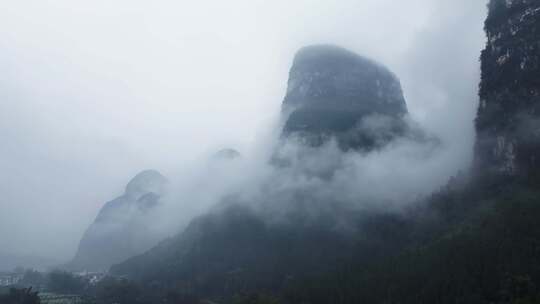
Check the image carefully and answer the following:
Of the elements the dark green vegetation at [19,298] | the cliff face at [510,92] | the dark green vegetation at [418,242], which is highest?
the cliff face at [510,92]

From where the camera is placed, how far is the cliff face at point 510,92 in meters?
127

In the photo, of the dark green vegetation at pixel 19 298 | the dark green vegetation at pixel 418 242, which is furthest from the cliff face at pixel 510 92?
the dark green vegetation at pixel 19 298

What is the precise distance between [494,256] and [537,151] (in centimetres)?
4245

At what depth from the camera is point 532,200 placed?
105438mm

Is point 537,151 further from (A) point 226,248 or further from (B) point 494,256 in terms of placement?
(A) point 226,248

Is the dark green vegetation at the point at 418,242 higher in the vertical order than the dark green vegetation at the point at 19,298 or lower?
higher

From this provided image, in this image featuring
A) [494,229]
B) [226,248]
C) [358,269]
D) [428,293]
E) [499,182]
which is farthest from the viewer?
[226,248]

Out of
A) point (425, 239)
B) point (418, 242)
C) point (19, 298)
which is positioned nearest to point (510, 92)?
point (425, 239)

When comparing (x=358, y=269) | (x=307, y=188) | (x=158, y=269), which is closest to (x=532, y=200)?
(x=358, y=269)

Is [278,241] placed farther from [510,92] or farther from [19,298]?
[510,92]

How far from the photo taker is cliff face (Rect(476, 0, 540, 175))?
5009 inches

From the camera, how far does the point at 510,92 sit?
138500 mm

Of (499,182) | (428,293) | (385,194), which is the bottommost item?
(428,293)

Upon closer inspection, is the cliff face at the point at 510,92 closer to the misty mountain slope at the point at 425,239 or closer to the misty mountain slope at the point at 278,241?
the misty mountain slope at the point at 425,239
